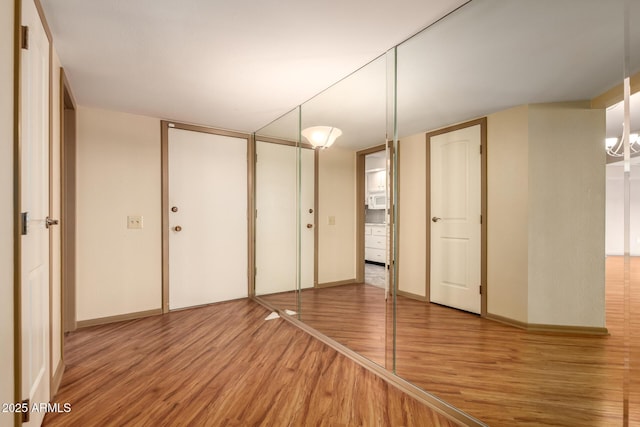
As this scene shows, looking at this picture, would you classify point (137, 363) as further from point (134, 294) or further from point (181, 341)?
point (134, 294)

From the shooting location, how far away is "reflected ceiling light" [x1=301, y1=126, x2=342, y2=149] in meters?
2.83

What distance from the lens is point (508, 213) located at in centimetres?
162

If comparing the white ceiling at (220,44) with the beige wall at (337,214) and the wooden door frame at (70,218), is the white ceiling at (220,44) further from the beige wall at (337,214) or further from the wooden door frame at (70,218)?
the beige wall at (337,214)

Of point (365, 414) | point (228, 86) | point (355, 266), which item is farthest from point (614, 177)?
point (228, 86)

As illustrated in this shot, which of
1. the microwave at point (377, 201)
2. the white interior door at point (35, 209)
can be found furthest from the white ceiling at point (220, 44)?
the microwave at point (377, 201)

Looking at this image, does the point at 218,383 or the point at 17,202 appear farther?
the point at 218,383

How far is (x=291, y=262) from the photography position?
3.37 meters

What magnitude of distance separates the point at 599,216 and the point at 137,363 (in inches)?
119

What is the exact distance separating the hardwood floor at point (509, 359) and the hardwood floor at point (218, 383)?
250 mm

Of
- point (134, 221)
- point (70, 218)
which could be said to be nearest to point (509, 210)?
point (134, 221)

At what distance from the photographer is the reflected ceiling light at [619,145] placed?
1.08m

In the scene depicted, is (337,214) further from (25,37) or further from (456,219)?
(25,37)

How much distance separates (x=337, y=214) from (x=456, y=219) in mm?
1108
